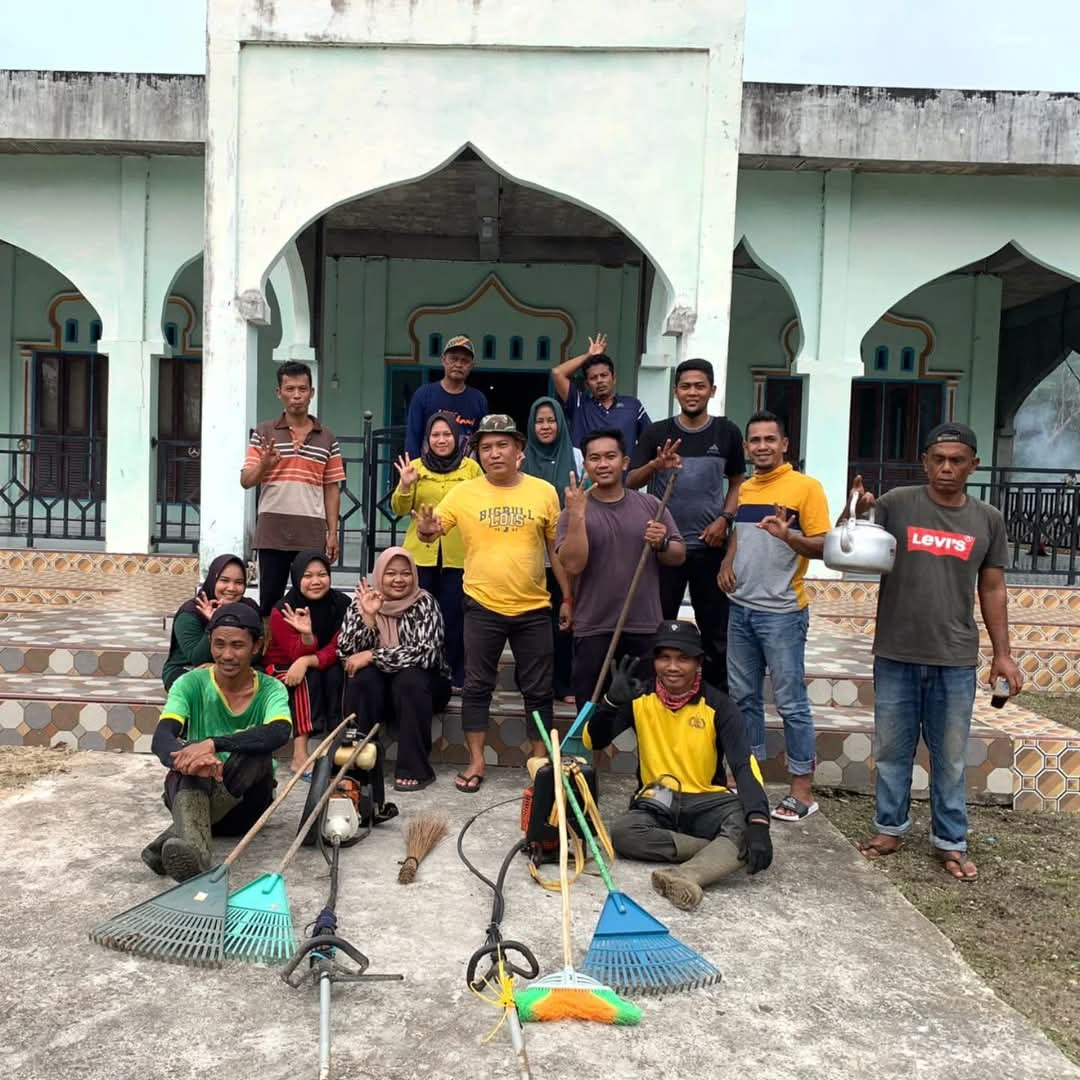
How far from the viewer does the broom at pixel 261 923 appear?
2.62m

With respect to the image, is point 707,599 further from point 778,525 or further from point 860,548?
point 860,548

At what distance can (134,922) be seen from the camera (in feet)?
8.84

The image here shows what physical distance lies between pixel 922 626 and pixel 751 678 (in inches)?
28.6

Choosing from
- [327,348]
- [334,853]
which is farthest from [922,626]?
[327,348]

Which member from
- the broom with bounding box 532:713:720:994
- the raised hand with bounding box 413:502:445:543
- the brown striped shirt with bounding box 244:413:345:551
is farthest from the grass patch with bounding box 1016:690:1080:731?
the brown striped shirt with bounding box 244:413:345:551

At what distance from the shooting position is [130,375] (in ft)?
26.8

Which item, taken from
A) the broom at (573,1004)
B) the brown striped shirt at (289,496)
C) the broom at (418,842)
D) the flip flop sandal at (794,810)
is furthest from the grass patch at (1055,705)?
the broom at (573,1004)

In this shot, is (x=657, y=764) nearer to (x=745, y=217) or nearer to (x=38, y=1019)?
(x=38, y=1019)

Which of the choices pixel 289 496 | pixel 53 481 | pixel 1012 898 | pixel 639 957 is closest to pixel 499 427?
→ pixel 289 496

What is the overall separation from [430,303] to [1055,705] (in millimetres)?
7528

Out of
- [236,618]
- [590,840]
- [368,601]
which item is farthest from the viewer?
[368,601]

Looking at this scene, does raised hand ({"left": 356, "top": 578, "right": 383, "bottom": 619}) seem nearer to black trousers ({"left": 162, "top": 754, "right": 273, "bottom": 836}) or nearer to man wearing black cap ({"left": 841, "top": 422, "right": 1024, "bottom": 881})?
black trousers ({"left": 162, "top": 754, "right": 273, "bottom": 836})

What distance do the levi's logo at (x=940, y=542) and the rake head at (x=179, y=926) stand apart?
253cm

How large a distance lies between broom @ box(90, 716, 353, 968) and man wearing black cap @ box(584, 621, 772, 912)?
1.34 metres
